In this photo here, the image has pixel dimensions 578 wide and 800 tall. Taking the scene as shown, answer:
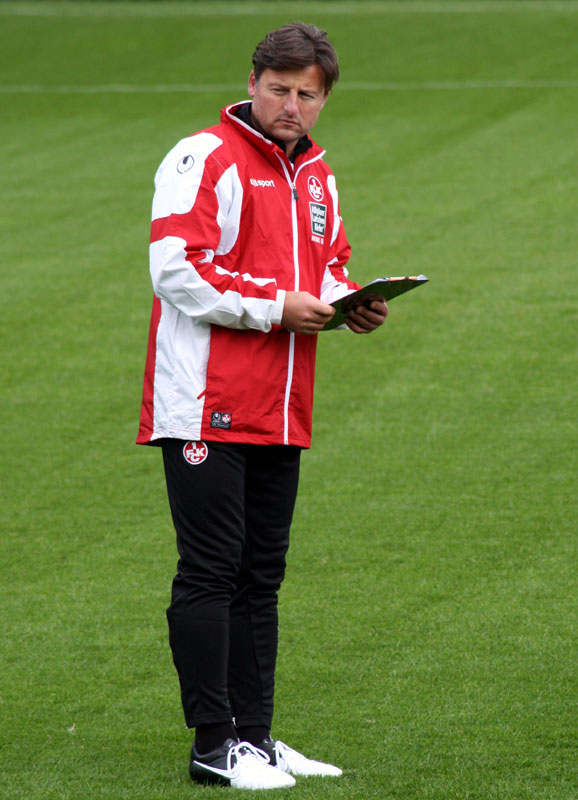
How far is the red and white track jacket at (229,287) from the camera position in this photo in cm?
314

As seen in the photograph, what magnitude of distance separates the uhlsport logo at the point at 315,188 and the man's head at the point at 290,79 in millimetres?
159

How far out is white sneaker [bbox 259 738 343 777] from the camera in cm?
341

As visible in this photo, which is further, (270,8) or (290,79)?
(270,8)

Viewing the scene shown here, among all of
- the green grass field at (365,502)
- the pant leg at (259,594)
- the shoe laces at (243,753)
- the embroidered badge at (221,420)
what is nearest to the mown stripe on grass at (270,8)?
the green grass field at (365,502)

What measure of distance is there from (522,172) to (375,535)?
9665 mm

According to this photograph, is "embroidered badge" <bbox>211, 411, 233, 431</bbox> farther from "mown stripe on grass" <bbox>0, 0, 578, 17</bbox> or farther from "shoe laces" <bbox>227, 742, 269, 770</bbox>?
"mown stripe on grass" <bbox>0, 0, 578, 17</bbox>

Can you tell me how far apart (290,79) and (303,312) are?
0.58 meters

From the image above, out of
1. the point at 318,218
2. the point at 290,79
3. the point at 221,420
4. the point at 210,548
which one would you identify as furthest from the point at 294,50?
the point at 210,548

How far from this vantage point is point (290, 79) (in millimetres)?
3238

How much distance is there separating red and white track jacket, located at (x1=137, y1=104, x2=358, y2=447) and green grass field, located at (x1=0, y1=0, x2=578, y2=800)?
95 centimetres

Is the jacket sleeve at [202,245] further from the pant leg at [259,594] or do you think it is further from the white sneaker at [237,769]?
the white sneaker at [237,769]

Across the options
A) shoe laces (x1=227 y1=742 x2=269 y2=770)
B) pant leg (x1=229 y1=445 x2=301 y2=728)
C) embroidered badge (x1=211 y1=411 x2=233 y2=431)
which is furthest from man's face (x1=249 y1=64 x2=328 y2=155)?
shoe laces (x1=227 y1=742 x2=269 y2=770)

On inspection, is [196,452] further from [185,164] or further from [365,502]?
[365,502]

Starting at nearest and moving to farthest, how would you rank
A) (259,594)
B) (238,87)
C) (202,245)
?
(202,245), (259,594), (238,87)
